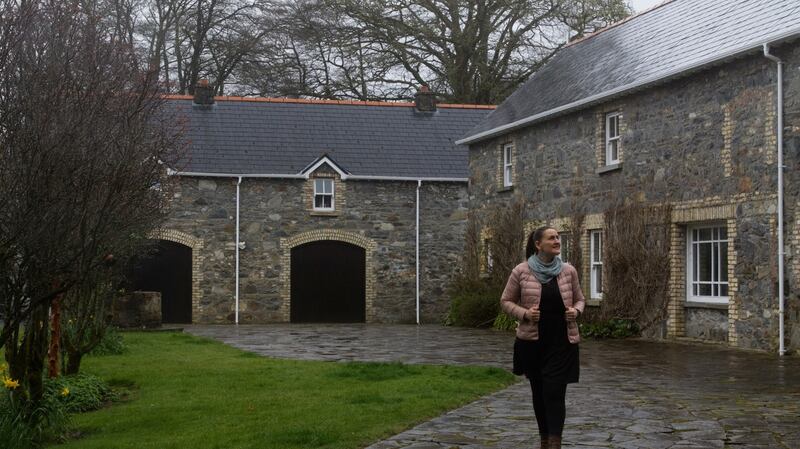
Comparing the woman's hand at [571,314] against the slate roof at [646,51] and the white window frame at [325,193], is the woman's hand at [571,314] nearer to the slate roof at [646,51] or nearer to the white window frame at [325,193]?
the slate roof at [646,51]

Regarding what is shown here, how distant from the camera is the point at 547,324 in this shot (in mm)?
7859

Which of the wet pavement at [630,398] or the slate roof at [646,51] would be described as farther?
the slate roof at [646,51]

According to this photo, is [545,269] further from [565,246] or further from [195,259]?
[195,259]

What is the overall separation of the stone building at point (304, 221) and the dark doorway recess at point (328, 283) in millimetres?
31

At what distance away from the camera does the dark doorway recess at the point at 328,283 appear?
97.3 ft

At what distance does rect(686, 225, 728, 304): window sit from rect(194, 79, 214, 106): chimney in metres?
16.7

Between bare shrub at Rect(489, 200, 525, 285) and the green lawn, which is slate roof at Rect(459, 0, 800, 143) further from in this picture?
the green lawn

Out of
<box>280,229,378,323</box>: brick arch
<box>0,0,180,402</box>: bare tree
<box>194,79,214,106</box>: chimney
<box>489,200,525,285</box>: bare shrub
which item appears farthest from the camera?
<box>194,79,214,106</box>: chimney

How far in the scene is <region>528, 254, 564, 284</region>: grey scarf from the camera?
7895 millimetres

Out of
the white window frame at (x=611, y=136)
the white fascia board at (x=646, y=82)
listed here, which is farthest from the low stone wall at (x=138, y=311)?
the white window frame at (x=611, y=136)

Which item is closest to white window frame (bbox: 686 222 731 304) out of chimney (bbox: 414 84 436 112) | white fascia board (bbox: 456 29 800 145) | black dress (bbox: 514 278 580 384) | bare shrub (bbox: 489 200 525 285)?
white fascia board (bbox: 456 29 800 145)

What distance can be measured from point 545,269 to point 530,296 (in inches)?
9.1

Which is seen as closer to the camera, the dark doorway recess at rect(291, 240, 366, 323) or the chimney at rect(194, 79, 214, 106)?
the dark doorway recess at rect(291, 240, 366, 323)

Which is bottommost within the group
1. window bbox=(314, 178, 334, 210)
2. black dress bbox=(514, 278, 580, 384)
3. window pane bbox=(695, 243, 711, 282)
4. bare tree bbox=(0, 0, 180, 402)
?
black dress bbox=(514, 278, 580, 384)
